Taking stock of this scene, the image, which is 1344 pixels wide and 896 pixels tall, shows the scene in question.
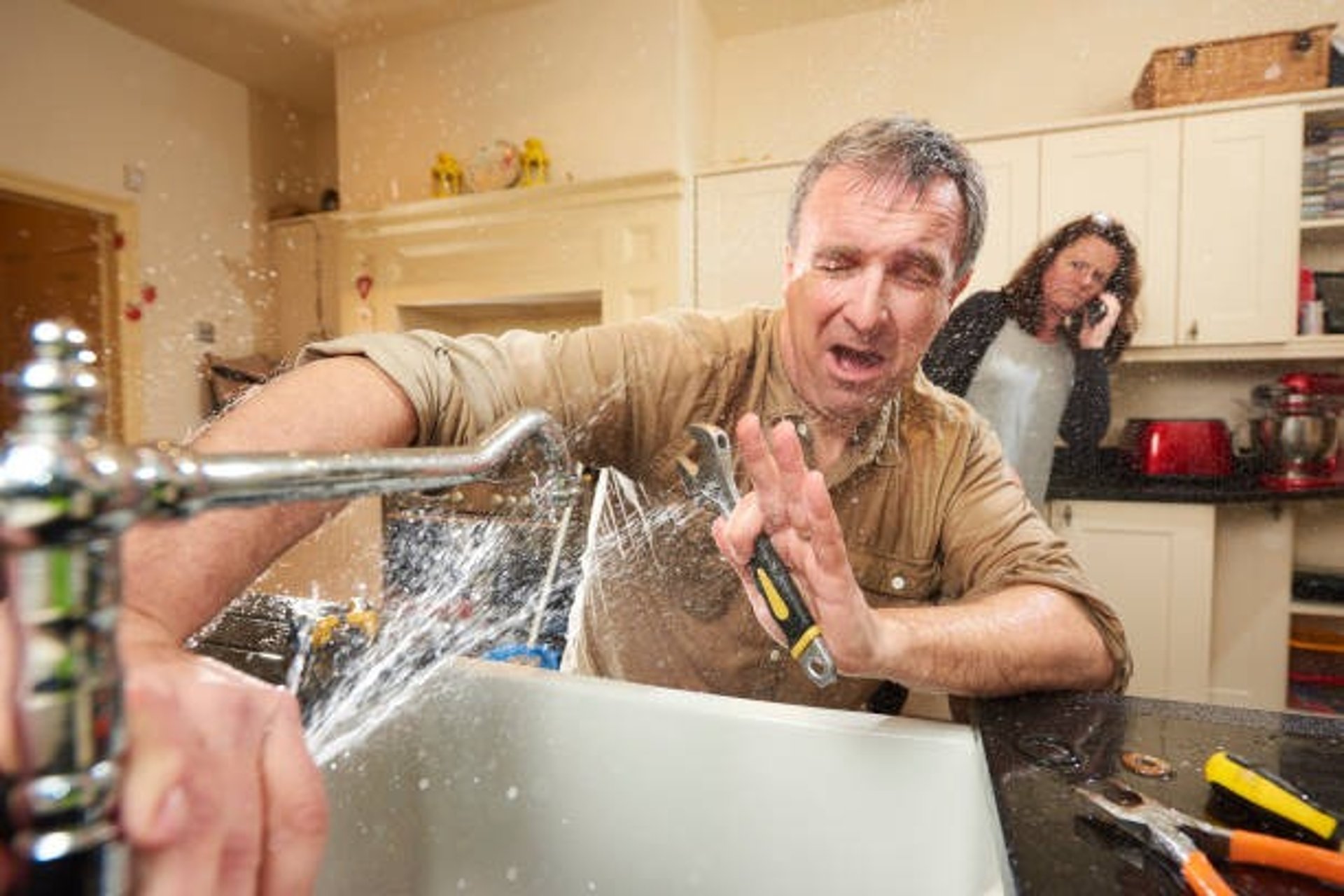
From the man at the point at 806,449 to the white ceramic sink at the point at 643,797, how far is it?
0.07 meters

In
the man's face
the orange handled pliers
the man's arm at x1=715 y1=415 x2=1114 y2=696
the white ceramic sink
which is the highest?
the man's face

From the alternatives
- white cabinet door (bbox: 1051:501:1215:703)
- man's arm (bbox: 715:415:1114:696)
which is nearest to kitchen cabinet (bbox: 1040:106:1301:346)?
white cabinet door (bbox: 1051:501:1215:703)

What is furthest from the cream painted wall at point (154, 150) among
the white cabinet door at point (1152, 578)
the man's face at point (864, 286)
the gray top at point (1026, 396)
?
the white cabinet door at point (1152, 578)

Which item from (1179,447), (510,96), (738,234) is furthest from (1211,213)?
(510,96)

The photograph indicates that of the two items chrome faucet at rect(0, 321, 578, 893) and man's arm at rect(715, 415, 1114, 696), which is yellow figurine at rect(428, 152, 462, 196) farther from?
chrome faucet at rect(0, 321, 578, 893)

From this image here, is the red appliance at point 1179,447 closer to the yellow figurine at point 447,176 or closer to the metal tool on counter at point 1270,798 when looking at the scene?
the metal tool on counter at point 1270,798

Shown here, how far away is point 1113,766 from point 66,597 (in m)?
0.46

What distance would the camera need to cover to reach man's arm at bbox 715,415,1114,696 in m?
0.42

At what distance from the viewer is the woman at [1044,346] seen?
30.9 inches

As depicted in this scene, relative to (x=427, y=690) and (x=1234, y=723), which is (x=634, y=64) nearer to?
(x=427, y=690)

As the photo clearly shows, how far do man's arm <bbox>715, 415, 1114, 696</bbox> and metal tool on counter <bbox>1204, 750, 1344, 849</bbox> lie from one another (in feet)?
0.50

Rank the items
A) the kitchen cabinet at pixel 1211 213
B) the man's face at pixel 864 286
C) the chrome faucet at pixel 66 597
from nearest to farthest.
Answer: the chrome faucet at pixel 66 597 → the man's face at pixel 864 286 → the kitchen cabinet at pixel 1211 213

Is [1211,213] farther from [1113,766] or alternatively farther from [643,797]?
[643,797]

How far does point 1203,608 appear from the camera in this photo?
3.51ft
